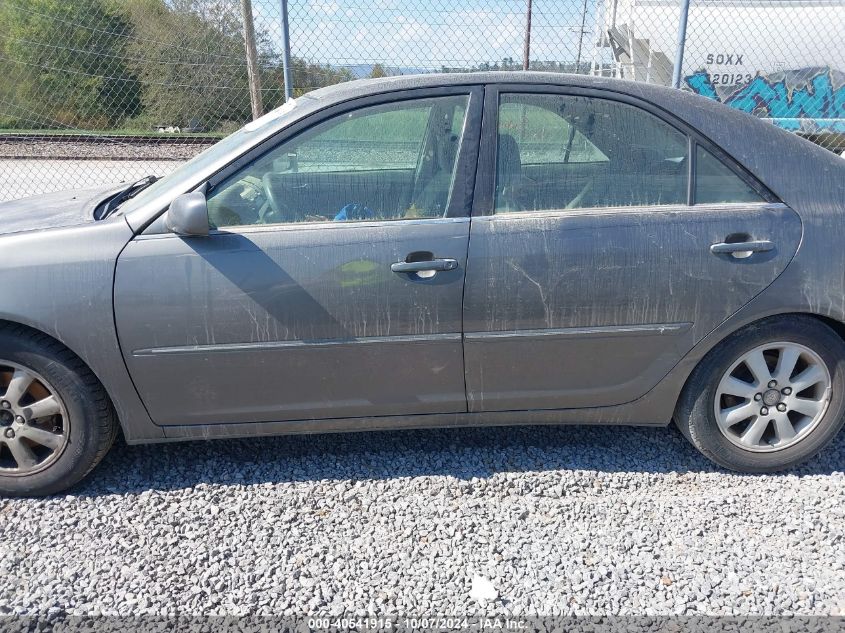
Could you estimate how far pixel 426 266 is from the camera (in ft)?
8.84

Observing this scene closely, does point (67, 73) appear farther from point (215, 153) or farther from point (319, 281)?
point (319, 281)

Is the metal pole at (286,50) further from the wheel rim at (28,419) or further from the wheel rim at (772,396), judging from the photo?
the wheel rim at (772,396)

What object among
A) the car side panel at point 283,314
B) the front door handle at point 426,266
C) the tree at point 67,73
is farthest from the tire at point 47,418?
the tree at point 67,73

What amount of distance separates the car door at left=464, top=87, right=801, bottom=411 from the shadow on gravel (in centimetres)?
41

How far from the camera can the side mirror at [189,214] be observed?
2.58 meters

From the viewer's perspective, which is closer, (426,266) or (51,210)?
(426,266)

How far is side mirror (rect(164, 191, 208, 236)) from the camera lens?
2580 mm

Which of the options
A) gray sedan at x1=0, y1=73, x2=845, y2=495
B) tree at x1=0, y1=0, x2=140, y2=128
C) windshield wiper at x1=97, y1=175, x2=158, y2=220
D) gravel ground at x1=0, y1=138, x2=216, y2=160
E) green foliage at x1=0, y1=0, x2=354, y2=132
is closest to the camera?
gray sedan at x1=0, y1=73, x2=845, y2=495

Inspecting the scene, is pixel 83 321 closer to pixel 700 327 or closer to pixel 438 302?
pixel 438 302

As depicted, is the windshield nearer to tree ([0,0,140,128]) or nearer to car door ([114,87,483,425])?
car door ([114,87,483,425])

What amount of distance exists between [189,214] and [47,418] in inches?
44.1

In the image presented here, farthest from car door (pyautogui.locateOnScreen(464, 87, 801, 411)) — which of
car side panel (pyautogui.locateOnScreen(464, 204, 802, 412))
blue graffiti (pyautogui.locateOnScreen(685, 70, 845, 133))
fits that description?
blue graffiti (pyautogui.locateOnScreen(685, 70, 845, 133))

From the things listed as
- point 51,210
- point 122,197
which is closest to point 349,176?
point 122,197

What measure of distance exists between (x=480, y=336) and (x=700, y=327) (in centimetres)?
95
